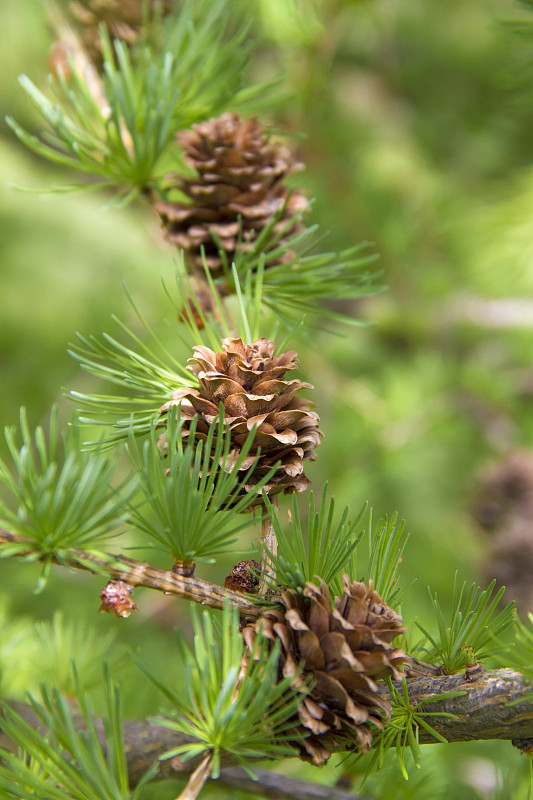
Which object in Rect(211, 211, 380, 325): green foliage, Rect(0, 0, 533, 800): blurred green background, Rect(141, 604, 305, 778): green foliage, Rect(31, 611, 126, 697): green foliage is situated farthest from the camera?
Rect(0, 0, 533, 800): blurred green background

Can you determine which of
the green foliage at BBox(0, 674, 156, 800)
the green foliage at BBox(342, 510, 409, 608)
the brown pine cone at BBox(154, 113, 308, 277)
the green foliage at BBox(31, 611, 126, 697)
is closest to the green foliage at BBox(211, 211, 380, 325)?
the brown pine cone at BBox(154, 113, 308, 277)

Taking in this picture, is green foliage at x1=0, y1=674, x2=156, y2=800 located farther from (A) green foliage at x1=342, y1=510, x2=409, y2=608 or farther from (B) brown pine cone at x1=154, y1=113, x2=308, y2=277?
(B) brown pine cone at x1=154, y1=113, x2=308, y2=277

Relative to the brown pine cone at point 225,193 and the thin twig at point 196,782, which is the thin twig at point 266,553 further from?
the brown pine cone at point 225,193

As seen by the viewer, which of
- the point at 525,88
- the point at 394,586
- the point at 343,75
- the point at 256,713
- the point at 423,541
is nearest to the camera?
the point at 256,713

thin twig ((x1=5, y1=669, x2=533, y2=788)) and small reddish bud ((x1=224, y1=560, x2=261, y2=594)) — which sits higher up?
small reddish bud ((x1=224, y1=560, x2=261, y2=594))

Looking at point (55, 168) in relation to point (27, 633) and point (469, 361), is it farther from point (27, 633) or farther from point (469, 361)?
point (27, 633)

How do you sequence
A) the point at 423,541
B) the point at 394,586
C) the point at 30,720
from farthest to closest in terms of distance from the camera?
1. the point at 423,541
2. the point at 30,720
3. the point at 394,586

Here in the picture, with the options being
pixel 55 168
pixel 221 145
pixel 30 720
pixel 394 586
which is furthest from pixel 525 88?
pixel 55 168

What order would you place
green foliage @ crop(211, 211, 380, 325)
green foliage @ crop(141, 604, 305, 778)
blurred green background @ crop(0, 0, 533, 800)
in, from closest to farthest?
green foliage @ crop(141, 604, 305, 778), green foliage @ crop(211, 211, 380, 325), blurred green background @ crop(0, 0, 533, 800)
